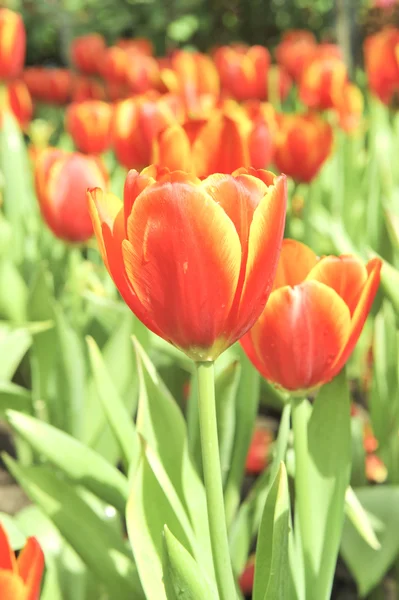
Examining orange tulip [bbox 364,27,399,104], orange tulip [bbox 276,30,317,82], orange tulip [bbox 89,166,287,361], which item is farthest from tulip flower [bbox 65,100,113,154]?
orange tulip [bbox 89,166,287,361]

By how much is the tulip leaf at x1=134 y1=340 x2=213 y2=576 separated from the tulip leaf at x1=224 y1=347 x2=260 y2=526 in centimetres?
14

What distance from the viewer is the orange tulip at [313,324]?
0.63m

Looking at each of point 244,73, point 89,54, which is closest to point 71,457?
point 244,73

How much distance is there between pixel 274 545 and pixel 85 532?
0.26 metres

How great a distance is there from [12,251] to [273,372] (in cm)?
104

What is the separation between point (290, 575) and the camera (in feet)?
2.36

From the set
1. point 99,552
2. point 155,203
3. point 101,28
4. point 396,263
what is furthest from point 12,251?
point 101,28

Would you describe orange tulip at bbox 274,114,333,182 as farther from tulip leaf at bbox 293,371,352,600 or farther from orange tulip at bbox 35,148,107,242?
tulip leaf at bbox 293,371,352,600

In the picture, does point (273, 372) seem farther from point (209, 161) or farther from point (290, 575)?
point (209, 161)

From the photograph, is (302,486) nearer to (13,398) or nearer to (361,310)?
(361,310)

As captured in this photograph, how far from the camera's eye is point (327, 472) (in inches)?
28.6

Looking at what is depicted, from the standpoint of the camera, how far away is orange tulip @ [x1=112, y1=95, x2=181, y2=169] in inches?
50.6

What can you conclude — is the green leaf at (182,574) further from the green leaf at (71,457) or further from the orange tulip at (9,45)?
the orange tulip at (9,45)

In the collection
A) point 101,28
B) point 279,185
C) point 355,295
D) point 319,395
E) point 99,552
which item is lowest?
point 101,28
